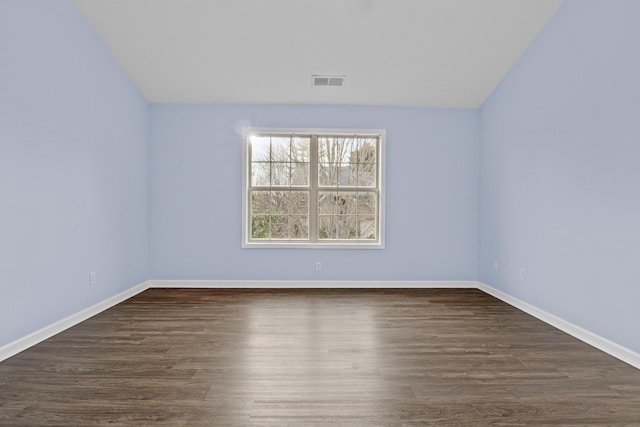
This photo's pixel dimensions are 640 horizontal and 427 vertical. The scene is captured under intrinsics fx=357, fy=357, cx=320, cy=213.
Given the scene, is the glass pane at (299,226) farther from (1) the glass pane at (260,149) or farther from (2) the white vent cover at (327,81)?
(2) the white vent cover at (327,81)

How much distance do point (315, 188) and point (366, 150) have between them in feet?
2.93

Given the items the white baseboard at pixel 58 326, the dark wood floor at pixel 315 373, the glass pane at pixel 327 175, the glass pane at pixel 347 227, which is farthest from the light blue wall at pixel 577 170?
the white baseboard at pixel 58 326

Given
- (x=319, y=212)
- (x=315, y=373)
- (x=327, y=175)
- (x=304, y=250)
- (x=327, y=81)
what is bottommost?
(x=315, y=373)

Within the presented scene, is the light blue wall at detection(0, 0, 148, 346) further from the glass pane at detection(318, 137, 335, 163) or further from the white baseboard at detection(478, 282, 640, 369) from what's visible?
the white baseboard at detection(478, 282, 640, 369)

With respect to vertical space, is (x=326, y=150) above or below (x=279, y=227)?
above

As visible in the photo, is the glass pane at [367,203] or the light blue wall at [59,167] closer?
the light blue wall at [59,167]

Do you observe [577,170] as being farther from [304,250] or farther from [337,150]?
[304,250]

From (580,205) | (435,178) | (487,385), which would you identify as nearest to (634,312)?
(580,205)

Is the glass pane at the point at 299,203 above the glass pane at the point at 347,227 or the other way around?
above

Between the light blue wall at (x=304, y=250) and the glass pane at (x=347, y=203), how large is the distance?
491 millimetres

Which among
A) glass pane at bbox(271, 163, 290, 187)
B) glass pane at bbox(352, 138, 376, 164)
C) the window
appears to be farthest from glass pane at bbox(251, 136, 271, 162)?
glass pane at bbox(352, 138, 376, 164)

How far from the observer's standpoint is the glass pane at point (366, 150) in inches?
197

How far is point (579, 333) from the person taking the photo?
9.79ft

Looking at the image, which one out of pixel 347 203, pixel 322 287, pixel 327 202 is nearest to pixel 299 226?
pixel 327 202
